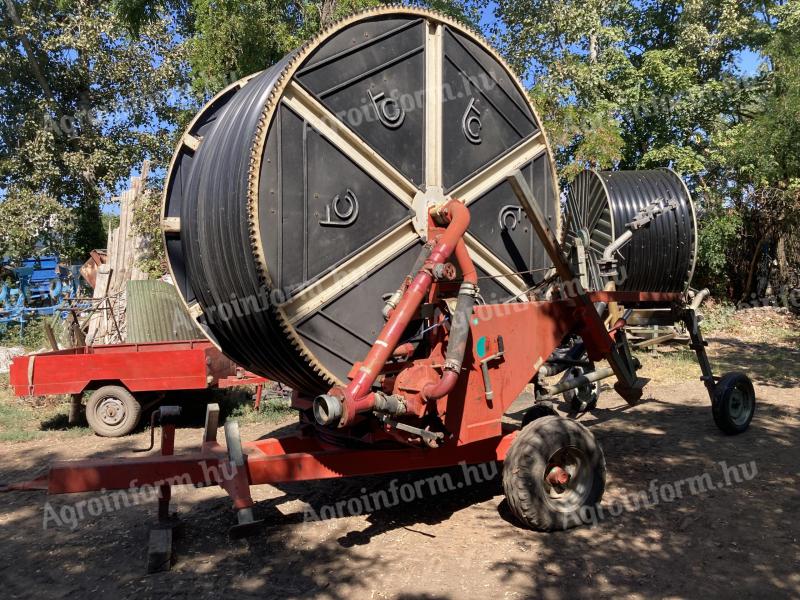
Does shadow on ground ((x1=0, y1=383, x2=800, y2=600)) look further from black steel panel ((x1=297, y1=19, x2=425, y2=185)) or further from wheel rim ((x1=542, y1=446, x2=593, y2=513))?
black steel panel ((x1=297, y1=19, x2=425, y2=185))

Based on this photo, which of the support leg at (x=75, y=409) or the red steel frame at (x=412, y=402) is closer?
the red steel frame at (x=412, y=402)

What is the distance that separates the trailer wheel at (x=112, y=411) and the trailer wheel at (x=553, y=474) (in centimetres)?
579

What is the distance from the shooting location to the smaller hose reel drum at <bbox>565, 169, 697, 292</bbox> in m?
10.4

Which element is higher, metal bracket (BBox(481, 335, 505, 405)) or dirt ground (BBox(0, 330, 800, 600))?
metal bracket (BBox(481, 335, 505, 405))

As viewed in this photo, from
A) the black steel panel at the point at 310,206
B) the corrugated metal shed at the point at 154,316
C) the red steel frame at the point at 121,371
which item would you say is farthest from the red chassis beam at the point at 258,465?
the corrugated metal shed at the point at 154,316

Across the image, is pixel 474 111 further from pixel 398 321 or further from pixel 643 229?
pixel 643 229

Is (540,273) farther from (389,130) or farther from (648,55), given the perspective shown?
(648,55)

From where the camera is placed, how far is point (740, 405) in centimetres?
703

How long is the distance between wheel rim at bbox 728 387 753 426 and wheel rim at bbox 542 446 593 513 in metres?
3.19

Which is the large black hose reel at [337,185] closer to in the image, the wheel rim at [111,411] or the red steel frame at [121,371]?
the red steel frame at [121,371]

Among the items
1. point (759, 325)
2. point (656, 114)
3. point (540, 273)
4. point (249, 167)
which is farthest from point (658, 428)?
point (656, 114)

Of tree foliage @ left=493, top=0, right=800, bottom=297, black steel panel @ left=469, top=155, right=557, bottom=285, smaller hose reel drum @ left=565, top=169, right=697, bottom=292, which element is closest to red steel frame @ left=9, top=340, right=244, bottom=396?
black steel panel @ left=469, top=155, right=557, bottom=285

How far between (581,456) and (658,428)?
10.3ft

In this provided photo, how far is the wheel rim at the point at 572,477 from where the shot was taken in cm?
463
